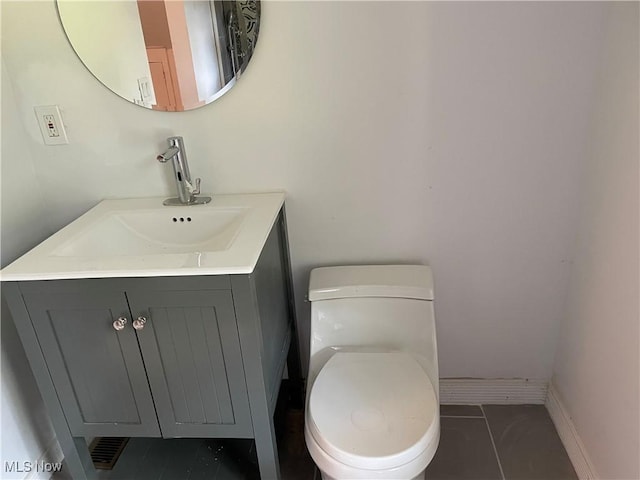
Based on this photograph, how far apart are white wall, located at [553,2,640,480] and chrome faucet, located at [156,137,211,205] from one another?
1.19 meters

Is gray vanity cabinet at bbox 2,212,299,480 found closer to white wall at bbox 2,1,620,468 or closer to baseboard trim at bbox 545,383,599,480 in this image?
white wall at bbox 2,1,620,468

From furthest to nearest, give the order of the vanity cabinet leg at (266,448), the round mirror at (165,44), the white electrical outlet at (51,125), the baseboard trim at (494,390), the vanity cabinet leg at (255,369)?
the baseboard trim at (494,390), the white electrical outlet at (51,125), the round mirror at (165,44), the vanity cabinet leg at (266,448), the vanity cabinet leg at (255,369)

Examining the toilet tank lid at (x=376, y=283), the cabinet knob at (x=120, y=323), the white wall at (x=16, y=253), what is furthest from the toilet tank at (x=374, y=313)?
the white wall at (x=16, y=253)

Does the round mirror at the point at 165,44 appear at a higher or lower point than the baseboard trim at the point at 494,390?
higher

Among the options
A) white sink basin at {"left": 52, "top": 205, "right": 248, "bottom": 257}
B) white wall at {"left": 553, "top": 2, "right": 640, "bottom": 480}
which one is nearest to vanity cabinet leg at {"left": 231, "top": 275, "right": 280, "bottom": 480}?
white sink basin at {"left": 52, "top": 205, "right": 248, "bottom": 257}

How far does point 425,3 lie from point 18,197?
1.37m

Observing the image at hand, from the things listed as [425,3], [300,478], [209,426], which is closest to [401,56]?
[425,3]

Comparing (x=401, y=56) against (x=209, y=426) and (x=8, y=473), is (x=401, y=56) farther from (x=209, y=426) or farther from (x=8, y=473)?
(x=8, y=473)

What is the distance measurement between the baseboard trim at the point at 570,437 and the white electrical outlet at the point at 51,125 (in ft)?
6.26

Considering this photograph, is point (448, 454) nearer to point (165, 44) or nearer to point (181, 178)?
point (181, 178)

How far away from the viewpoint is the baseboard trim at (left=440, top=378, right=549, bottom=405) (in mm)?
1862

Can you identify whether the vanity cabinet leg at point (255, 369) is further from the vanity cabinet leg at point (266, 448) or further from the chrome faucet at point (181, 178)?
the chrome faucet at point (181, 178)

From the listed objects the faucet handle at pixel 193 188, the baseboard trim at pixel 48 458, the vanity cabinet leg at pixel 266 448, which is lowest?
the baseboard trim at pixel 48 458

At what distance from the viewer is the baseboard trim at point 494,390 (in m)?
1.86
